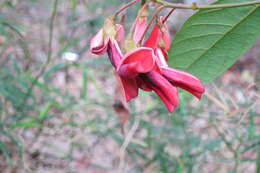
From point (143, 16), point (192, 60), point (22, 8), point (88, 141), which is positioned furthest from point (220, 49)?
point (22, 8)

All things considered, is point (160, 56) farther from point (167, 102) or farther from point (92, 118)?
point (92, 118)

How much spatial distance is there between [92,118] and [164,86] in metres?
1.41

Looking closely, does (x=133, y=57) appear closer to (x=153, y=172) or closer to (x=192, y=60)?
(x=192, y=60)

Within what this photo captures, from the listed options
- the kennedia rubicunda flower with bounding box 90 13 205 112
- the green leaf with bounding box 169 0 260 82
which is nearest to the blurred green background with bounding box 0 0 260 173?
the green leaf with bounding box 169 0 260 82

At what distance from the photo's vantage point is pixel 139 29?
675mm

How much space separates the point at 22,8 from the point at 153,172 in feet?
7.31

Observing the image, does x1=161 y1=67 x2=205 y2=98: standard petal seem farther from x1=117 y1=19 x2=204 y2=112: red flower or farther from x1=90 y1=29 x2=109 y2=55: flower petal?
x1=90 y1=29 x2=109 y2=55: flower petal

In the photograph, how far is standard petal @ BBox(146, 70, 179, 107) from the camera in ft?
1.78

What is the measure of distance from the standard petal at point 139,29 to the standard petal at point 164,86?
126 mm

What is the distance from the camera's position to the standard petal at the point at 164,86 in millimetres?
542

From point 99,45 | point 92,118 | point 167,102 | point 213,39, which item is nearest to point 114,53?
point 99,45

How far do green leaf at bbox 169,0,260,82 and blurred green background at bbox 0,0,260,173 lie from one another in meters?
0.15

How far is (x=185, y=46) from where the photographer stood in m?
0.76

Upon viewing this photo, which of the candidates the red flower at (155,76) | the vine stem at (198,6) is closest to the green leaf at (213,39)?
the vine stem at (198,6)
